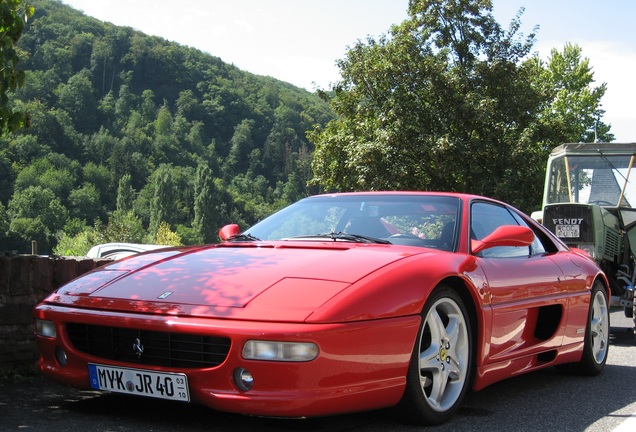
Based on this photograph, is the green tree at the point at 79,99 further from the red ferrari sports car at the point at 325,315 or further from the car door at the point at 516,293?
the red ferrari sports car at the point at 325,315

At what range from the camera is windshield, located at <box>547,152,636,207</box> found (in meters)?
10.9

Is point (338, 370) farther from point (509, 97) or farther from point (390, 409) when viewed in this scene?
A: point (509, 97)

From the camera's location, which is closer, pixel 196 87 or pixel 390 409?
pixel 390 409

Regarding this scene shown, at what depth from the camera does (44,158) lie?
12106 centimetres

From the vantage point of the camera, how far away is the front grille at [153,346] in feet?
11.6

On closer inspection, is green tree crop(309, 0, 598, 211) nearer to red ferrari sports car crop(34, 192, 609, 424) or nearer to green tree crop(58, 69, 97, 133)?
red ferrari sports car crop(34, 192, 609, 424)

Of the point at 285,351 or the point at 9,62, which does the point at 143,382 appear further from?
the point at 9,62

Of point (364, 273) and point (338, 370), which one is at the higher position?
point (364, 273)

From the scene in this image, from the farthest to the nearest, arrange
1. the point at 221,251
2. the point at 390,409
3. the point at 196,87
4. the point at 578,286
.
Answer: the point at 196,87 < the point at 578,286 < the point at 221,251 < the point at 390,409

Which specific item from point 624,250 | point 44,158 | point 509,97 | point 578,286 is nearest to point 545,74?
point 509,97

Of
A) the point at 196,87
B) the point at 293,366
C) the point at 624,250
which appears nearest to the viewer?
the point at 293,366

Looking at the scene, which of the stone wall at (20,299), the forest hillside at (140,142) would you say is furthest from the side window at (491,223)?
the forest hillside at (140,142)

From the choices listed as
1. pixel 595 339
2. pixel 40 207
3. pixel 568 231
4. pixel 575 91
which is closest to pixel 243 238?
pixel 595 339

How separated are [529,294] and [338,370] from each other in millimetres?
2008
